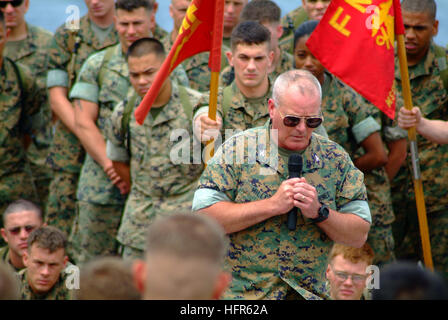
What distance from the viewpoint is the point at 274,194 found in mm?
5344

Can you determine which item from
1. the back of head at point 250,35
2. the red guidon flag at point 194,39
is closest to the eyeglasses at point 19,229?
the red guidon flag at point 194,39

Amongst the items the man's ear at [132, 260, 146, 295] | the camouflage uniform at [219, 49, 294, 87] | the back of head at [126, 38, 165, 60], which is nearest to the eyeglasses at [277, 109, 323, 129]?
the man's ear at [132, 260, 146, 295]

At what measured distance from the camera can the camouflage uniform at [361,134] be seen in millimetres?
7426

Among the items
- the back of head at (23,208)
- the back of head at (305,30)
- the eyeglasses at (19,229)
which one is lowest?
the eyeglasses at (19,229)

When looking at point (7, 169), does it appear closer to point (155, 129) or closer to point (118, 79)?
point (118, 79)

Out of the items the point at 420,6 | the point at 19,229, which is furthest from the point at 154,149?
the point at 420,6

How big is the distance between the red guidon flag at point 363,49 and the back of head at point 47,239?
2.61 meters

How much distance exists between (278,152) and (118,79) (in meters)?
3.05

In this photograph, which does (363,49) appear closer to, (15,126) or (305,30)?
(305,30)

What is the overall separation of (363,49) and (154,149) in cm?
197

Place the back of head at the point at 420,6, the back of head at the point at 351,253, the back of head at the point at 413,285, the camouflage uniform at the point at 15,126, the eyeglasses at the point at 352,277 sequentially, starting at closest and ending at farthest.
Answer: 1. the back of head at the point at 413,285
2. the eyeglasses at the point at 352,277
3. the back of head at the point at 351,253
4. the back of head at the point at 420,6
5. the camouflage uniform at the point at 15,126

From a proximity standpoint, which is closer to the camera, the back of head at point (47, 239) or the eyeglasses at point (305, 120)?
the eyeglasses at point (305, 120)

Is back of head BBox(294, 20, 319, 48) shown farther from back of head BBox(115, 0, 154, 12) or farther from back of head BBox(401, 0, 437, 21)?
back of head BBox(115, 0, 154, 12)

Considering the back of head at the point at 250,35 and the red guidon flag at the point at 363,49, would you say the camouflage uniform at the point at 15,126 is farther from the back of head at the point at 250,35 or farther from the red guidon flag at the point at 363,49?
the red guidon flag at the point at 363,49
